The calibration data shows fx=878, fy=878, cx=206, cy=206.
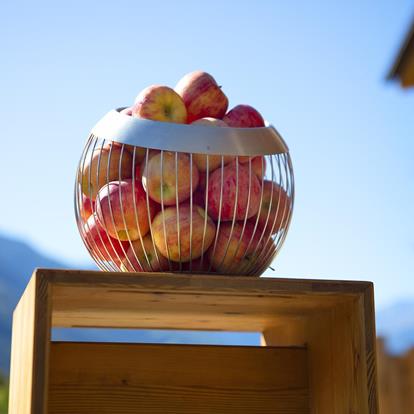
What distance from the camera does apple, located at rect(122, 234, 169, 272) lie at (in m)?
1.28

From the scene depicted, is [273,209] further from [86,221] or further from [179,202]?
[86,221]

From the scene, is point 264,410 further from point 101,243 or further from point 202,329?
point 101,243

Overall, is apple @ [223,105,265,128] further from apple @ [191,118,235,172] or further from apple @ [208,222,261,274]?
apple @ [208,222,261,274]

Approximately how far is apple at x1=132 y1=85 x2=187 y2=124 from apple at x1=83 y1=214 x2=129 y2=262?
174 mm

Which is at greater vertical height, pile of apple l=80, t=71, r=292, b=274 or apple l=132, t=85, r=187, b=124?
apple l=132, t=85, r=187, b=124

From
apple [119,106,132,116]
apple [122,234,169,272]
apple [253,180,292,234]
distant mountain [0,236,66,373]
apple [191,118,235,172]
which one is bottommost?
apple [122,234,169,272]

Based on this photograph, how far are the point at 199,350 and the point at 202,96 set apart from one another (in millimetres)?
439

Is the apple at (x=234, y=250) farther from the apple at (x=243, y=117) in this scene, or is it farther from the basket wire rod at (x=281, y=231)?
the apple at (x=243, y=117)

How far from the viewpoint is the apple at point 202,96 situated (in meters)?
1.35

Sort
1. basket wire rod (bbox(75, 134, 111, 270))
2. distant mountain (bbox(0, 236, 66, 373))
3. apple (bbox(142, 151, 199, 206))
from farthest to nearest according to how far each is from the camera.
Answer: distant mountain (bbox(0, 236, 66, 373))
basket wire rod (bbox(75, 134, 111, 270))
apple (bbox(142, 151, 199, 206))

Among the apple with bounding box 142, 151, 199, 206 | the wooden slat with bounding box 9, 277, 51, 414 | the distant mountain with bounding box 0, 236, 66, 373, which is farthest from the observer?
the distant mountain with bounding box 0, 236, 66, 373

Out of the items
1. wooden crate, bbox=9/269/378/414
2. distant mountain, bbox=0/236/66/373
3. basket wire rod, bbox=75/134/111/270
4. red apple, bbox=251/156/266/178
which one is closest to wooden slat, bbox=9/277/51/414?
wooden crate, bbox=9/269/378/414

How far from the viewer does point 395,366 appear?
435 centimetres

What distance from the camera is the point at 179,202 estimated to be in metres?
1.27
